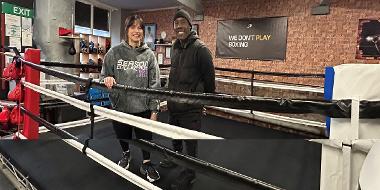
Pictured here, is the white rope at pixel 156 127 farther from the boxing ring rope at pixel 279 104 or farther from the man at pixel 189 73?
the man at pixel 189 73

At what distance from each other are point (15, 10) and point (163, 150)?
423 centimetres

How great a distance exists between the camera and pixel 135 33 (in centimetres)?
208

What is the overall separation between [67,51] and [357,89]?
15.2 ft

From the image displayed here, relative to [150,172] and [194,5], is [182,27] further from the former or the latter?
[194,5]

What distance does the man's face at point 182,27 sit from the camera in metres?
2.02

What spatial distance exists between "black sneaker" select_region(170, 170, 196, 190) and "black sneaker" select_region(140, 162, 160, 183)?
146mm

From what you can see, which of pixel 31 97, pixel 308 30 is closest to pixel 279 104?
pixel 31 97

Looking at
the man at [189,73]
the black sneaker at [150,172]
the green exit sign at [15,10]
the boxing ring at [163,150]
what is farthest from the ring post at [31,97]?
the green exit sign at [15,10]

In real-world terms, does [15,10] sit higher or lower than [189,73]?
higher

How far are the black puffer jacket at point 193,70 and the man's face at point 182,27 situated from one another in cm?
4

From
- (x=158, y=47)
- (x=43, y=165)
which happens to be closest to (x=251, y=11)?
(x=158, y=47)

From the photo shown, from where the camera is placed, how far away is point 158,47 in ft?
26.3

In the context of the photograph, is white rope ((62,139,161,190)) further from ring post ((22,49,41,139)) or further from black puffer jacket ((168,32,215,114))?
ring post ((22,49,41,139))

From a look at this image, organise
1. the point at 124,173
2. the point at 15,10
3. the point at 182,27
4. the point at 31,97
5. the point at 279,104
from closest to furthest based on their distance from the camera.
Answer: the point at 279,104 → the point at 124,173 → the point at 182,27 → the point at 31,97 → the point at 15,10
